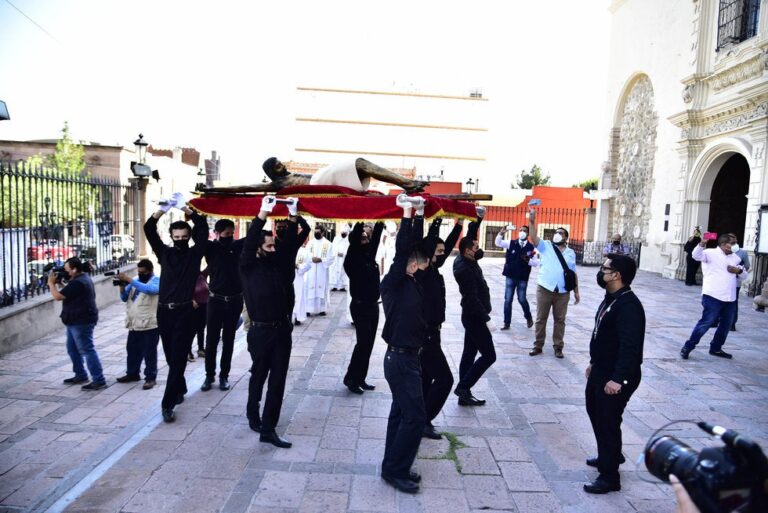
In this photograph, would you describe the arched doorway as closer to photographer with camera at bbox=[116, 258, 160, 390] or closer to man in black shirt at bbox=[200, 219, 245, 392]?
man in black shirt at bbox=[200, 219, 245, 392]

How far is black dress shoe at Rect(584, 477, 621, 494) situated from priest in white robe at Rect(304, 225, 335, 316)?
6.74m

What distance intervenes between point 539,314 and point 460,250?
9.74 ft

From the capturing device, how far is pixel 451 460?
443 centimetres

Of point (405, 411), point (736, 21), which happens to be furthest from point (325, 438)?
point (736, 21)

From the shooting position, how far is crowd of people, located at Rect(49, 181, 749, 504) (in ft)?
12.9

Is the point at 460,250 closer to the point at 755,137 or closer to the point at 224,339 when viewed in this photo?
the point at 224,339

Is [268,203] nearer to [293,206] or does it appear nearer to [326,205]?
[293,206]

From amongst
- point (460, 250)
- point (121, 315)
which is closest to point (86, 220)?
point (121, 315)

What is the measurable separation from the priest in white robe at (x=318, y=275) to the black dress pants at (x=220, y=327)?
11.9 ft

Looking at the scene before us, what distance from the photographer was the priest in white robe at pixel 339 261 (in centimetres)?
1243

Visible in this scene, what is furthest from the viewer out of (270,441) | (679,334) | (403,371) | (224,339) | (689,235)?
(689,235)

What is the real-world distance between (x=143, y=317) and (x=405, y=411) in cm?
370

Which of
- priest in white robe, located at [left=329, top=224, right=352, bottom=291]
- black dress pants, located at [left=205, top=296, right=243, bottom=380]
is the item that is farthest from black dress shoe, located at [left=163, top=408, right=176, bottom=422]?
priest in white robe, located at [left=329, top=224, right=352, bottom=291]

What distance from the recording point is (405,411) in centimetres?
389
